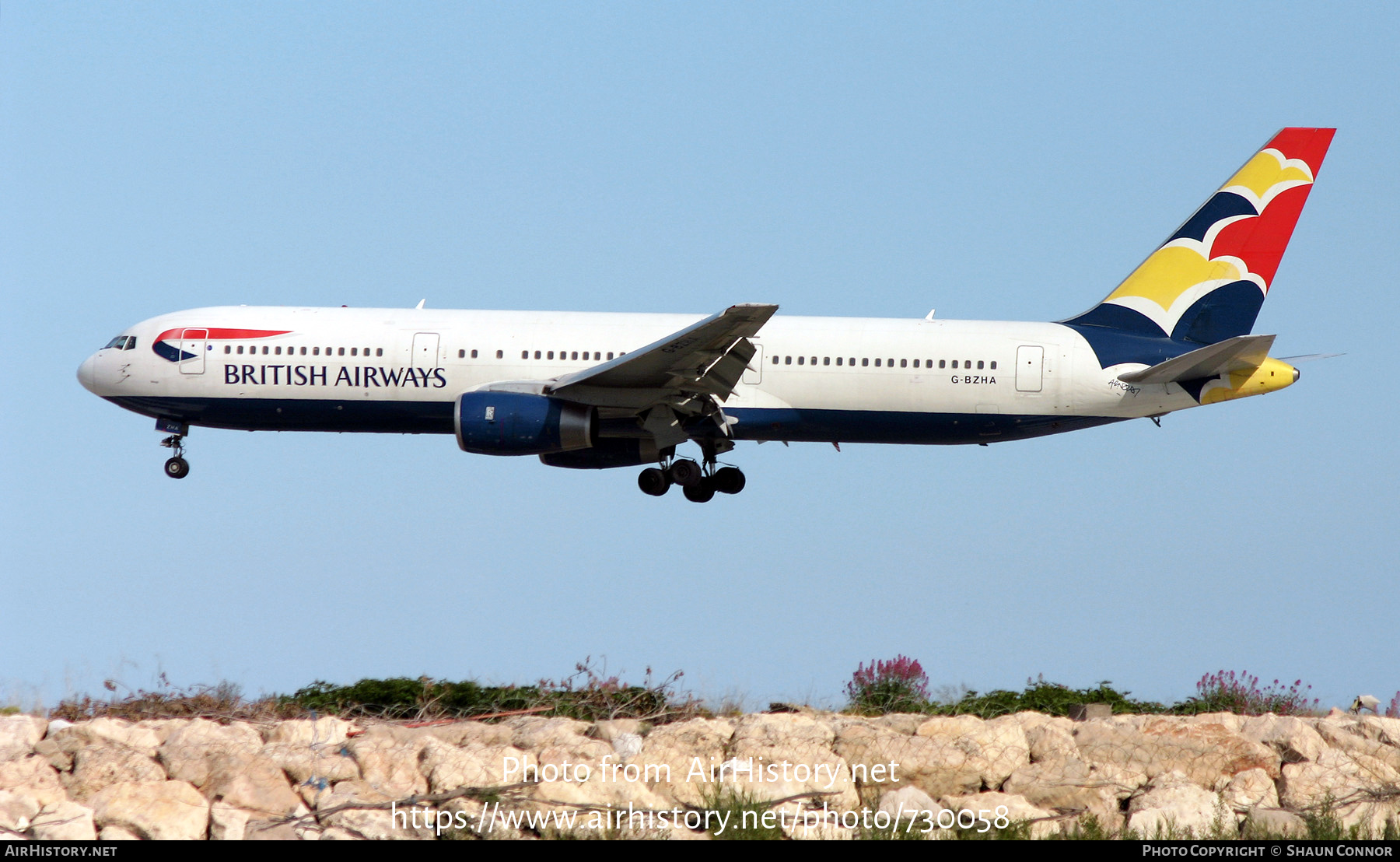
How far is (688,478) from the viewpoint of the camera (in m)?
27.2

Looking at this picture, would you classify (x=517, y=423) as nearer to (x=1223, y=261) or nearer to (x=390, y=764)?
(x=390, y=764)

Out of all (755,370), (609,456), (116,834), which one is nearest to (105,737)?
(116,834)

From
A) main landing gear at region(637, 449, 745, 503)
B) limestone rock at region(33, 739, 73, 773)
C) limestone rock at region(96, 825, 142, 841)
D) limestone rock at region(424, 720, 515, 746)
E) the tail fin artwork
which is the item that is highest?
the tail fin artwork

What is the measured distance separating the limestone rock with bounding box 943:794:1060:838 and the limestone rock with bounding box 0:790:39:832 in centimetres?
876

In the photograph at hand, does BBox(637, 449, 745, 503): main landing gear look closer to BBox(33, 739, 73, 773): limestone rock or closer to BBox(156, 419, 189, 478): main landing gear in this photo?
BBox(156, 419, 189, 478): main landing gear

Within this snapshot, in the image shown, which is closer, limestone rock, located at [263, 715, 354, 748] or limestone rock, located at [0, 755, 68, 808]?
limestone rock, located at [0, 755, 68, 808]

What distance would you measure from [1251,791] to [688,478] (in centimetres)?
1429

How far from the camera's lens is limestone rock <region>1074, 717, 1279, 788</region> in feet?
49.4

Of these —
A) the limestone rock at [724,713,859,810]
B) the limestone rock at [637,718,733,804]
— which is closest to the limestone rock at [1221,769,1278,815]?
the limestone rock at [724,713,859,810]

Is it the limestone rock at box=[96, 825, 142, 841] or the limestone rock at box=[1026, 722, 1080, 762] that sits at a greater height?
the limestone rock at box=[1026, 722, 1080, 762]

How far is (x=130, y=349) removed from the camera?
2814 cm

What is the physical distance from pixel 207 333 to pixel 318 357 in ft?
8.30
